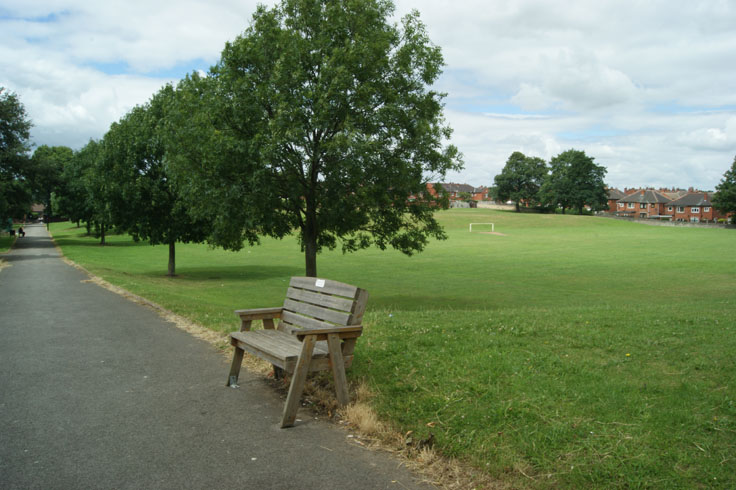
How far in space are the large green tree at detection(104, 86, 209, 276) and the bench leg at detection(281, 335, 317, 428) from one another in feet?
80.4

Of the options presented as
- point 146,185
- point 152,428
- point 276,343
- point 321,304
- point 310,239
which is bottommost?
point 152,428

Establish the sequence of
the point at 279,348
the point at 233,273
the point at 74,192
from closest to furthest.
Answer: the point at 279,348 < the point at 233,273 < the point at 74,192

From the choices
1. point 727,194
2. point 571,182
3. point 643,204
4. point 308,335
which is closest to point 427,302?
point 308,335

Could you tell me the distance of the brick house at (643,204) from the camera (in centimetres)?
14975

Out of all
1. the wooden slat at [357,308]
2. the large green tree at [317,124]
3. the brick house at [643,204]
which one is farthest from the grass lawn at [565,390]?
the brick house at [643,204]

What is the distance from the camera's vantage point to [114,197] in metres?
28.9

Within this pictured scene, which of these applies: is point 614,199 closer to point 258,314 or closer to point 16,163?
point 16,163

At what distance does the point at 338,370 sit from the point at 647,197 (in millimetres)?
167709

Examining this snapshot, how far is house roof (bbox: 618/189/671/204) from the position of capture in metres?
150

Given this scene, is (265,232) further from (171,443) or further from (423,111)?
(171,443)

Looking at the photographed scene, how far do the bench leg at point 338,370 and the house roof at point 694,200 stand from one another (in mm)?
153179

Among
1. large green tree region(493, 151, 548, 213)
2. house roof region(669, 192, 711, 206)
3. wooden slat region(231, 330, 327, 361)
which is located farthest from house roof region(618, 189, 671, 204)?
wooden slat region(231, 330, 327, 361)

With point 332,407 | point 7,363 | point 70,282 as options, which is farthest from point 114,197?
point 332,407

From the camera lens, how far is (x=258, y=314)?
6.67 meters
